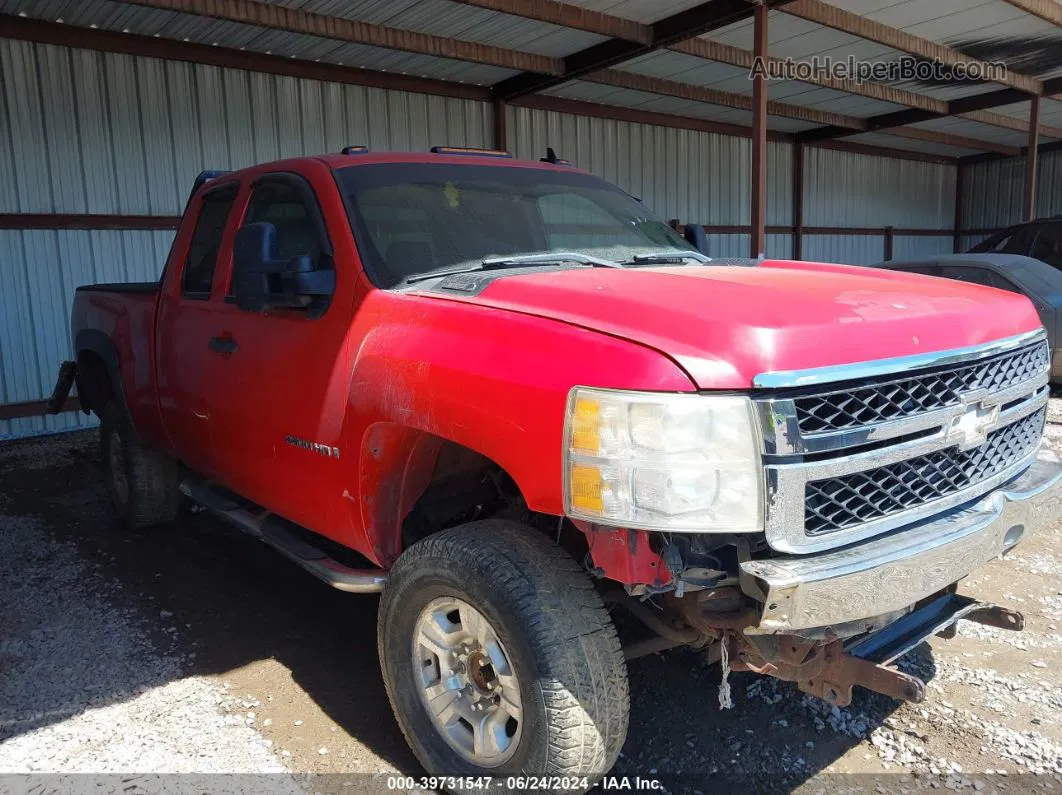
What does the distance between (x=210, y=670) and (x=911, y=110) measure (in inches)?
655

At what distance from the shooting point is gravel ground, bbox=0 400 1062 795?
8.96 ft

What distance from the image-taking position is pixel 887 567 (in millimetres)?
2082

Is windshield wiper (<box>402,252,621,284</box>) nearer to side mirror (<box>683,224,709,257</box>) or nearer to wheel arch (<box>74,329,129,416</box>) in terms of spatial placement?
side mirror (<box>683,224,709,257</box>)

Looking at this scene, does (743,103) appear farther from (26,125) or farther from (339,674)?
(339,674)

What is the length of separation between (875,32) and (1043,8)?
6.14 feet

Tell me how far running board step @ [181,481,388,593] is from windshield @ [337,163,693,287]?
1.03 meters

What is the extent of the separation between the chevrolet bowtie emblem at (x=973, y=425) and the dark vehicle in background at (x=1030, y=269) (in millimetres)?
5598

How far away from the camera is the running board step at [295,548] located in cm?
288

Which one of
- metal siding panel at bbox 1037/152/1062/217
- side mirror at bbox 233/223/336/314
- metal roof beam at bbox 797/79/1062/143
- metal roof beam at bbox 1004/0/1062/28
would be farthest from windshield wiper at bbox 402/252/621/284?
metal siding panel at bbox 1037/152/1062/217

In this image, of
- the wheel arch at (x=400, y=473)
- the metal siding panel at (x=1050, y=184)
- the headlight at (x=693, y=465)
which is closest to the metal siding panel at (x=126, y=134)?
the wheel arch at (x=400, y=473)

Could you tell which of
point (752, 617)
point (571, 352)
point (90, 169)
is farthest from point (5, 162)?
point (752, 617)

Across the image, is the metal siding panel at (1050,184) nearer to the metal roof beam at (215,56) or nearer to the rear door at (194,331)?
the metal roof beam at (215,56)

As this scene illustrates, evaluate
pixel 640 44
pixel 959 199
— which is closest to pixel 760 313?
pixel 640 44

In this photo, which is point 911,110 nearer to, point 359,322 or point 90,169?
point 90,169
